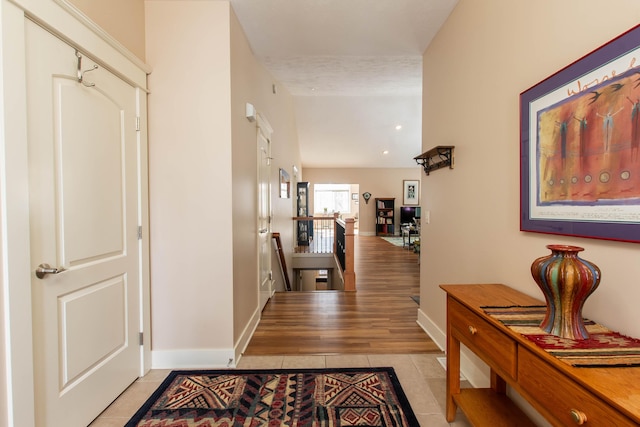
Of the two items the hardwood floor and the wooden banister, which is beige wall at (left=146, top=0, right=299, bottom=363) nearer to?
the hardwood floor

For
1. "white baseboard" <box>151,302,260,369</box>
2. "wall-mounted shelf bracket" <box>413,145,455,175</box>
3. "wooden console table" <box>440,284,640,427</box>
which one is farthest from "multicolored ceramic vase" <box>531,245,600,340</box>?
"white baseboard" <box>151,302,260,369</box>

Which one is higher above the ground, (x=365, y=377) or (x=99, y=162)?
(x=99, y=162)

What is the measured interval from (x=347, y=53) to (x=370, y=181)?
8.93m

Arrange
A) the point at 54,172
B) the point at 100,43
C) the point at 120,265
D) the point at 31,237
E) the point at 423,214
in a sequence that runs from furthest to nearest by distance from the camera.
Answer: the point at 423,214 < the point at 120,265 < the point at 100,43 < the point at 54,172 < the point at 31,237

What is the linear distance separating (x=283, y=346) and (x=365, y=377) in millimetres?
833

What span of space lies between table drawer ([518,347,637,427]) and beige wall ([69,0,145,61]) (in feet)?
9.08

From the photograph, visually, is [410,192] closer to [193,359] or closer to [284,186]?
[284,186]

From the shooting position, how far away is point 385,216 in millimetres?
11609

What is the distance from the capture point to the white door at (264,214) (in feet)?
10.6

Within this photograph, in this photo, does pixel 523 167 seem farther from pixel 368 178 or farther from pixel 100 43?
pixel 368 178

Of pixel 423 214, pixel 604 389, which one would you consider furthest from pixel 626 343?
pixel 423 214

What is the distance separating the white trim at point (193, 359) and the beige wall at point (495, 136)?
6.18 feet

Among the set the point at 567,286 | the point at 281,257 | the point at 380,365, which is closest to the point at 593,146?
the point at 567,286

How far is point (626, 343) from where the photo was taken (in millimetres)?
953
